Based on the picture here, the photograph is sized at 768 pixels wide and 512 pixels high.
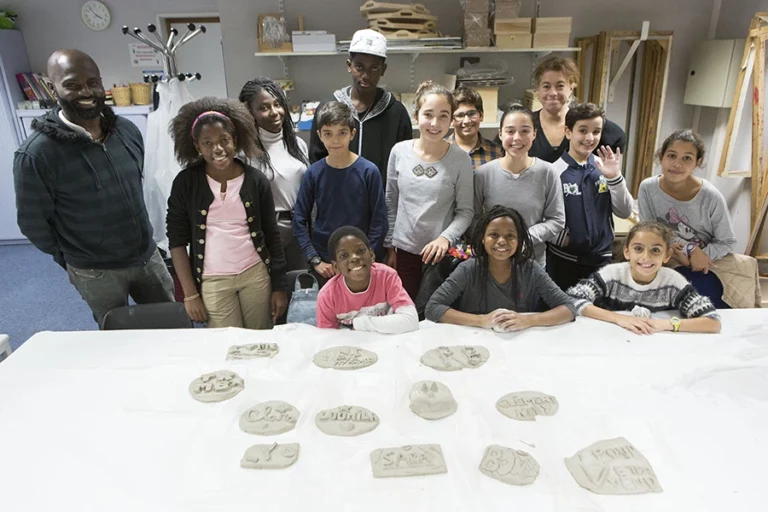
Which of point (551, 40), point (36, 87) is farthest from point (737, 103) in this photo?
point (36, 87)

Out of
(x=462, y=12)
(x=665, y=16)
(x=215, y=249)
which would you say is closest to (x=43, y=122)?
(x=215, y=249)

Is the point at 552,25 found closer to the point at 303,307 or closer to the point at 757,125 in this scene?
the point at 757,125

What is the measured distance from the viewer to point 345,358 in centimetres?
144

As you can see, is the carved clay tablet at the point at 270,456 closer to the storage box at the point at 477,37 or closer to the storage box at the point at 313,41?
the storage box at the point at 313,41

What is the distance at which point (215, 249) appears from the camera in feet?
5.82

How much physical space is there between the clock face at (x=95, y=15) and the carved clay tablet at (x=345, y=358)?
14.4 ft

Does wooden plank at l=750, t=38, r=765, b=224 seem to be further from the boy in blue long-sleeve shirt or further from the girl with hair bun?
the boy in blue long-sleeve shirt

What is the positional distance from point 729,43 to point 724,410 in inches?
108

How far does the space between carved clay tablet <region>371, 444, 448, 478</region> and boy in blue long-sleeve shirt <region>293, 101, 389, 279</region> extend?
3.00 feet

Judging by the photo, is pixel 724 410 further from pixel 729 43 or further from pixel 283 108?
pixel 729 43

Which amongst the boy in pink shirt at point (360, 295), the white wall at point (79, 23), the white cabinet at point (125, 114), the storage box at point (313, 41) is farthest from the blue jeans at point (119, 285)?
the white wall at point (79, 23)

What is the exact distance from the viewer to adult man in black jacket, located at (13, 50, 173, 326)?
171cm

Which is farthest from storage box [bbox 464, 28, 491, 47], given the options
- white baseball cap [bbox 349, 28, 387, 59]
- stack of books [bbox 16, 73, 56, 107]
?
stack of books [bbox 16, 73, 56, 107]

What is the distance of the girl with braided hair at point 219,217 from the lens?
68.1 inches
